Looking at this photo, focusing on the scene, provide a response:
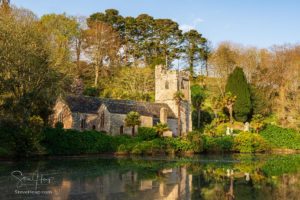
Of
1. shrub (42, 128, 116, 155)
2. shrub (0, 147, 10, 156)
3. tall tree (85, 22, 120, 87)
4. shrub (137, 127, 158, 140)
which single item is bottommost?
shrub (0, 147, 10, 156)

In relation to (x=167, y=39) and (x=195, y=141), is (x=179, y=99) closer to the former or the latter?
(x=195, y=141)

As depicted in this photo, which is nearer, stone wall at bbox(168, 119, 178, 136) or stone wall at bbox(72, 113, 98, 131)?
stone wall at bbox(72, 113, 98, 131)

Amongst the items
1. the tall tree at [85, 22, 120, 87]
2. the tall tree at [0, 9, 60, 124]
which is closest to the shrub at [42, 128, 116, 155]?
the tall tree at [0, 9, 60, 124]

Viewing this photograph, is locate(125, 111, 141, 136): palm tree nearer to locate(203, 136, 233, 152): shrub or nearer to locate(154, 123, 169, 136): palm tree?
locate(154, 123, 169, 136): palm tree

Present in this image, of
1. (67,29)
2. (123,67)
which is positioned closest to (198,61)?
(123,67)

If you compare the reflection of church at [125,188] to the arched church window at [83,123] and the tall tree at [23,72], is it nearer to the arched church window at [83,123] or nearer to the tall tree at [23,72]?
the tall tree at [23,72]

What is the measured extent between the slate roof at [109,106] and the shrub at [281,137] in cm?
1448

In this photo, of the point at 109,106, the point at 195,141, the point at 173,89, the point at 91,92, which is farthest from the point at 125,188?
the point at 91,92

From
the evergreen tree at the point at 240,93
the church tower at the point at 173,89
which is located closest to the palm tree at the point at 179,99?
the church tower at the point at 173,89

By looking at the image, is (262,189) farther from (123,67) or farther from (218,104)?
(123,67)

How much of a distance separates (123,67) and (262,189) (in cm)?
6034

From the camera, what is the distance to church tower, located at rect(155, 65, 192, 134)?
63.4 m

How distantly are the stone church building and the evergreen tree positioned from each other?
7284 millimetres

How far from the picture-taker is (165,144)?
48.6m
